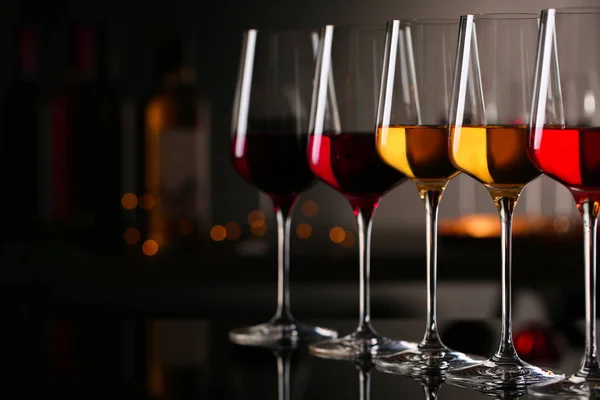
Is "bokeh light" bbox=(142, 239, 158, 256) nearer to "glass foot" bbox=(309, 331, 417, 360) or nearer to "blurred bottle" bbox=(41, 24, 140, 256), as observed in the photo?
"blurred bottle" bbox=(41, 24, 140, 256)

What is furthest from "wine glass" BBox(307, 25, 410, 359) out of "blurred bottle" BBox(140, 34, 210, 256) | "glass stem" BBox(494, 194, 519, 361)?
"blurred bottle" BBox(140, 34, 210, 256)

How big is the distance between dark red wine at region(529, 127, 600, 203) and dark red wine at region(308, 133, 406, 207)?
21 cm

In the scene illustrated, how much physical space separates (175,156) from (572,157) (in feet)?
4.18

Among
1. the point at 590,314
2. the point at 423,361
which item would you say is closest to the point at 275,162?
the point at 423,361

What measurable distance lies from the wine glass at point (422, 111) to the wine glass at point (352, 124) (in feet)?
0.18

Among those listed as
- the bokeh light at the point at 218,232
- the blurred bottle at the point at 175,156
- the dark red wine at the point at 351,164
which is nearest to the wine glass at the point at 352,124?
the dark red wine at the point at 351,164

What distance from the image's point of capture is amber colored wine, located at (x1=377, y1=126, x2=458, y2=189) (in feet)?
2.52

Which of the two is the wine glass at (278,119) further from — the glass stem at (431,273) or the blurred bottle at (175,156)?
the blurred bottle at (175,156)

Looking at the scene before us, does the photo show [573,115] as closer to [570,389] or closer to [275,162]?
[570,389]

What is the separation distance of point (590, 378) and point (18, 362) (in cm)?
38

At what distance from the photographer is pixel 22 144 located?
199 centimetres

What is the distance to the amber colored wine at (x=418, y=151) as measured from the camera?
767mm

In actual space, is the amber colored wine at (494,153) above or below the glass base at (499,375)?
above

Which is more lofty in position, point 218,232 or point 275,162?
point 275,162
